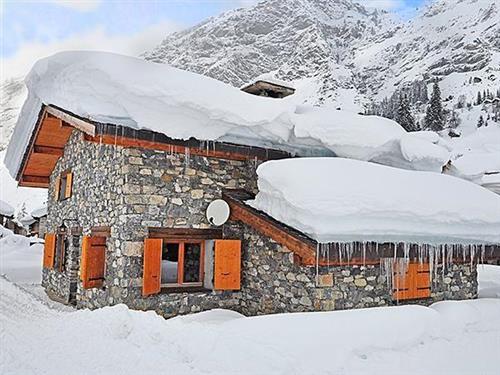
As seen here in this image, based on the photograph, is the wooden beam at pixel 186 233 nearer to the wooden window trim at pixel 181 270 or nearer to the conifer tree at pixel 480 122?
the wooden window trim at pixel 181 270

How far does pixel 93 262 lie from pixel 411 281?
5340 mm

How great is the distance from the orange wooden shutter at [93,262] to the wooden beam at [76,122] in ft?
6.07

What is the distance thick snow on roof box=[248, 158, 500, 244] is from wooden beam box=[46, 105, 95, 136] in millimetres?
2834

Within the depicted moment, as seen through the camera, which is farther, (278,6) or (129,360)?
(278,6)

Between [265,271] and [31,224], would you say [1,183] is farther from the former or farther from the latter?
[265,271]

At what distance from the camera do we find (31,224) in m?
34.3

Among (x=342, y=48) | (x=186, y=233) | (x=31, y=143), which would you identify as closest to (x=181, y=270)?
(x=186, y=233)

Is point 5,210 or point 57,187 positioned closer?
point 57,187

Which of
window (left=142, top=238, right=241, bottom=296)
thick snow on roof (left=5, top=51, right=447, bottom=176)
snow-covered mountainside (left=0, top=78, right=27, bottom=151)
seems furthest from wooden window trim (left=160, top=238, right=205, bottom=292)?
snow-covered mountainside (left=0, top=78, right=27, bottom=151)

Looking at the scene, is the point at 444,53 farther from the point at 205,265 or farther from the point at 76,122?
the point at 76,122

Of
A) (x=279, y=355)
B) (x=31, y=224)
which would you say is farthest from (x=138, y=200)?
(x=31, y=224)

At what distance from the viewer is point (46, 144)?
10773mm

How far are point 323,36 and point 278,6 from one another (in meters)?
14.7

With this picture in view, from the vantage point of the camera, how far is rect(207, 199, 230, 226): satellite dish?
25.8 feet
